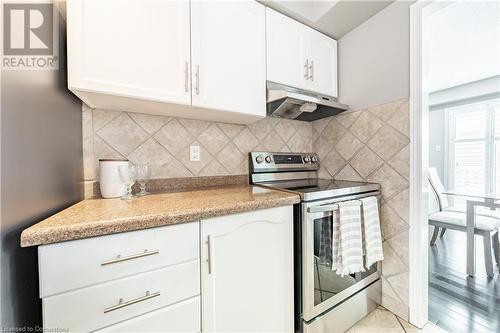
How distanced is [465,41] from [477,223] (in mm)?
1932

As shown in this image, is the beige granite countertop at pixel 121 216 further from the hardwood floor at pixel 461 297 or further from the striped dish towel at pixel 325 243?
the hardwood floor at pixel 461 297

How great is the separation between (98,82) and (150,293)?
0.91 m

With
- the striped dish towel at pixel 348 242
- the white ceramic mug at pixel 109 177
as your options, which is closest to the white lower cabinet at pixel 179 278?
the striped dish towel at pixel 348 242

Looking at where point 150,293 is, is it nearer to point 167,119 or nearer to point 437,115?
point 167,119

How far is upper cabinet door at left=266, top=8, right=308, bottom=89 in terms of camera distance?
4.56 feet

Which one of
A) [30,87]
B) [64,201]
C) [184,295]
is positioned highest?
[30,87]

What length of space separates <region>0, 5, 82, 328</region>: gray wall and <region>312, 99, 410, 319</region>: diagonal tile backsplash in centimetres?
181

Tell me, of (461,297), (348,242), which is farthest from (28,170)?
(461,297)

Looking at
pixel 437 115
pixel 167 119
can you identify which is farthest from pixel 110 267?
pixel 437 115

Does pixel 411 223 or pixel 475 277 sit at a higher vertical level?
pixel 411 223

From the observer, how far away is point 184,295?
79 centimetres

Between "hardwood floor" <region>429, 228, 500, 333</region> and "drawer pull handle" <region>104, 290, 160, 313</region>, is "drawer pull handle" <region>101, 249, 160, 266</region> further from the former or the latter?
"hardwood floor" <region>429, 228, 500, 333</region>

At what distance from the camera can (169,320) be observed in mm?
762

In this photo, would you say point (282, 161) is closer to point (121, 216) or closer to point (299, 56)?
point (299, 56)
